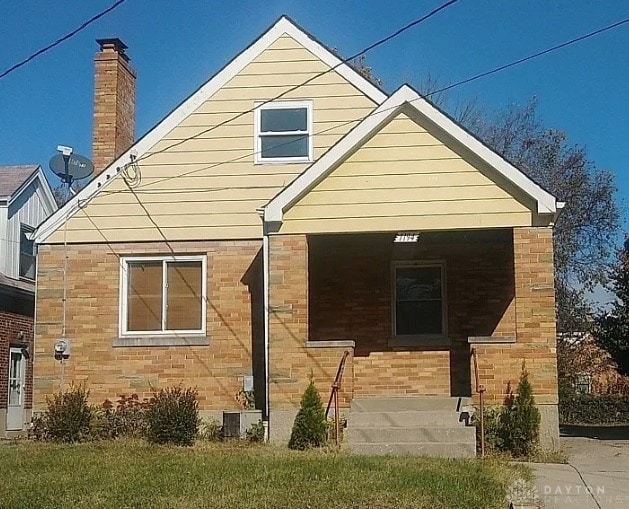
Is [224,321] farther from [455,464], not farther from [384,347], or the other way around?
[455,464]

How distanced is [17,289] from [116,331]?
7.09 meters

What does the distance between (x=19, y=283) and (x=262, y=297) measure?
32.4 feet

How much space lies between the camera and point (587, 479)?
467 inches

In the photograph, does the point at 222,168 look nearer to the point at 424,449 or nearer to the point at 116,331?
the point at 116,331

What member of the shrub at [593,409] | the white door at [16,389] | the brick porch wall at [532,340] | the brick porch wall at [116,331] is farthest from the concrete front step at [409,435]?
the shrub at [593,409]

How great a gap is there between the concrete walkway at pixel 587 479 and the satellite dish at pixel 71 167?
11644 mm

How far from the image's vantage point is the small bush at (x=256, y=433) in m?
15.6

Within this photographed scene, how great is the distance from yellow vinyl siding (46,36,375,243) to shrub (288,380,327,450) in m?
4.36

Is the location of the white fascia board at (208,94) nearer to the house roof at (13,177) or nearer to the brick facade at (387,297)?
the brick facade at (387,297)

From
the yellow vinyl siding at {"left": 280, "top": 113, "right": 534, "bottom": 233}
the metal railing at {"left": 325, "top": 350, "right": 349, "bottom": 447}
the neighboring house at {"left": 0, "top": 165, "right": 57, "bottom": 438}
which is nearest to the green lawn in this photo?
the metal railing at {"left": 325, "top": 350, "right": 349, "bottom": 447}

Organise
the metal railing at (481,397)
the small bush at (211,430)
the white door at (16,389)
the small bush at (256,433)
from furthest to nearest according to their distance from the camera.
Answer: the white door at (16,389), the small bush at (211,430), the small bush at (256,433), the metal railing at (481,397)

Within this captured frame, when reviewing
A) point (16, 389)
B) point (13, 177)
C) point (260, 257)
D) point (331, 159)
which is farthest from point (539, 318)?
point (13, 177)

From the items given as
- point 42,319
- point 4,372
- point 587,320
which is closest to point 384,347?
point 42,319

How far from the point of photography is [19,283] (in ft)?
81.5
